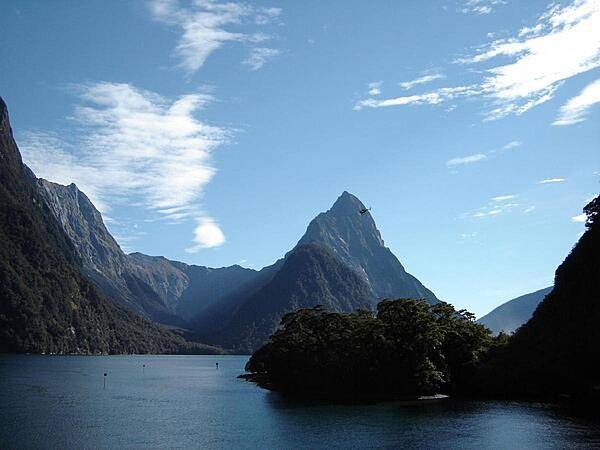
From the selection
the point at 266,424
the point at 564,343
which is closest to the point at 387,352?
the point at 564,343

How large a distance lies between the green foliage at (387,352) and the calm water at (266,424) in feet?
46.7

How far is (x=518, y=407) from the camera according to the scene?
11538 centimetres

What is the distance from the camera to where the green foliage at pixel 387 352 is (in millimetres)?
134750

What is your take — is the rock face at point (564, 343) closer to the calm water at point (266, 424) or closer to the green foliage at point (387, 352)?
the green foliage at point (387, 352)

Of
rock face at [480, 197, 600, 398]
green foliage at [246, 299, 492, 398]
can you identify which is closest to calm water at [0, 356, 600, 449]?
rock face at [480, 197, 600, 398]

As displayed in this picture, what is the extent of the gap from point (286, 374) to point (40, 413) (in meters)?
69.7

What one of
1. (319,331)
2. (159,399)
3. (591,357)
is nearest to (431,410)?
(591,357)

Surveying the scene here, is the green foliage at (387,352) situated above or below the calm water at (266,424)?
above

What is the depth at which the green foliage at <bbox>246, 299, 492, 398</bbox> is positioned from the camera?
13475 centimetres

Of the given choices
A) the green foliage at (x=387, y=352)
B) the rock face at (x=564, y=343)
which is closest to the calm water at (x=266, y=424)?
the rock face at (x=564, y=343)

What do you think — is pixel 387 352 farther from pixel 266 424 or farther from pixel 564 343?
pixel 266 424

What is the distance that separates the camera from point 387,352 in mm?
135750

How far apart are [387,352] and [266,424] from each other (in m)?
45.9

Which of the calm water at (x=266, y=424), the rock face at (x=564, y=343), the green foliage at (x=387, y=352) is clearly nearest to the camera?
the calm water at (x=266, y=424)
